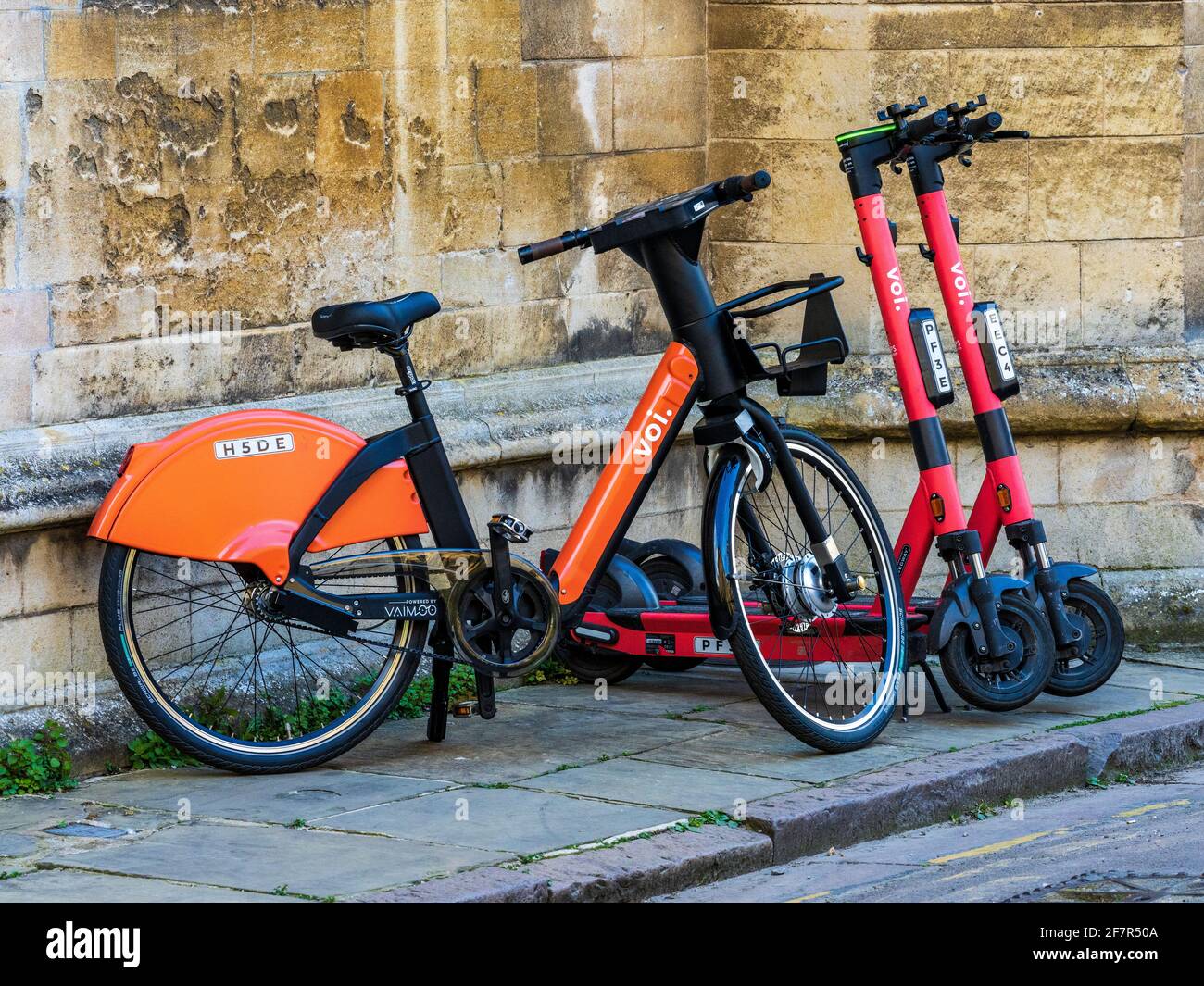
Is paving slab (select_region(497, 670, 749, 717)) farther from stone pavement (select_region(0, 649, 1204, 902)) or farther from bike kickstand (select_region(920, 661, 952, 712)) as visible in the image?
bike kickstand (select_region(920, 661, 952, 712))

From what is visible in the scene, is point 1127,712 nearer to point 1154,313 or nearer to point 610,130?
point 1154,313

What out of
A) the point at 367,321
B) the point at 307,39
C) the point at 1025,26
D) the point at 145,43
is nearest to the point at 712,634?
the point at 367,321

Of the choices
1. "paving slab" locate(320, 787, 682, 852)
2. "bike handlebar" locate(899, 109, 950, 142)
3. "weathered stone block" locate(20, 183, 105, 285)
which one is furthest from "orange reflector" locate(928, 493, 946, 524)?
"weathered stone block" locate(20, 183, 105, 285)

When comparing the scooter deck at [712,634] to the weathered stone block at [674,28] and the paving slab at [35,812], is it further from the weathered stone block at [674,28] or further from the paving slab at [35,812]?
the weathered stone block at [674,28]

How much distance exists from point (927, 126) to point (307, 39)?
2.12m

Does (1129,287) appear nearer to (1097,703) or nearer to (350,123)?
(1097,703)

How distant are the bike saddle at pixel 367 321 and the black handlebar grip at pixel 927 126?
1789 millimetres

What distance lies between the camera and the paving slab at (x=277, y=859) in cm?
480

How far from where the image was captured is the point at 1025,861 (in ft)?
17.5

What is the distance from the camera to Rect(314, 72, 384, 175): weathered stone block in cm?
689

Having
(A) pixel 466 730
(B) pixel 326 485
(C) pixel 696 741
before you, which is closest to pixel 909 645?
(C) pixel 696 741

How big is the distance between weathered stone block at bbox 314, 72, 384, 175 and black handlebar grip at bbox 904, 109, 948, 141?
6.14ft

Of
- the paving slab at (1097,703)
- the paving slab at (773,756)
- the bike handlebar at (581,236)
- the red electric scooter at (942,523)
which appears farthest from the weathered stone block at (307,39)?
the paving slab at (1097,703)
